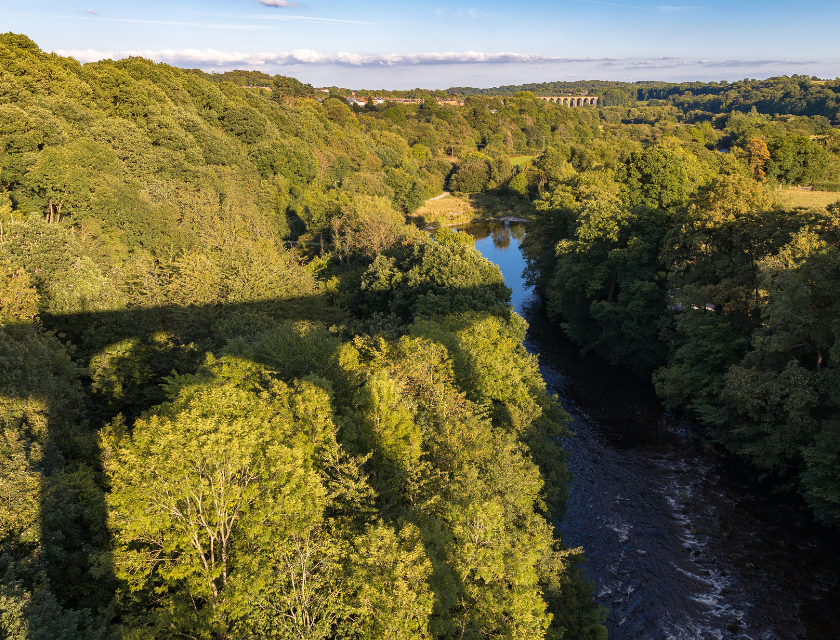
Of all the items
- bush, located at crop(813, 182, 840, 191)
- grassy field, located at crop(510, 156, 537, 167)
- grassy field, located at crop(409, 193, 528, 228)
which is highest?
grassy field, located at crop(510, 156, 537, 167)

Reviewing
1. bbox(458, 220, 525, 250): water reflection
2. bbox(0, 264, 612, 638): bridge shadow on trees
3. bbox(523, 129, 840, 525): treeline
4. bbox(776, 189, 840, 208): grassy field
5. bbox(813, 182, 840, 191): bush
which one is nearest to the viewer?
bbox(0, 264, 612, 638): bridge shadow on trees

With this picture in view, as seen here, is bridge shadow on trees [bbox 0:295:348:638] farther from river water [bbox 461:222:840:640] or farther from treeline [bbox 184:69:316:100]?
treeline [bbox 184:69:316:100]

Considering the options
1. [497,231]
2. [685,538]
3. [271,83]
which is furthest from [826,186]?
[271,83]

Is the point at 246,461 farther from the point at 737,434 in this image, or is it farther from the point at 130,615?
the point at 737,434

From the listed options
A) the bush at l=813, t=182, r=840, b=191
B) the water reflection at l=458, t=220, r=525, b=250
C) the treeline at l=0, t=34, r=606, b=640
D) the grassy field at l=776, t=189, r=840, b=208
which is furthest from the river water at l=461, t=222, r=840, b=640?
the bush at l=813, t=182, r=840, b=191

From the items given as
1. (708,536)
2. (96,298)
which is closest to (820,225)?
(708,536)

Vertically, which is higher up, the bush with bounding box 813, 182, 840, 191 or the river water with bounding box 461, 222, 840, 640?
the bush with bounding box 813, 182, 840, 191

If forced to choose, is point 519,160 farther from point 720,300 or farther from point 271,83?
point 720,300
